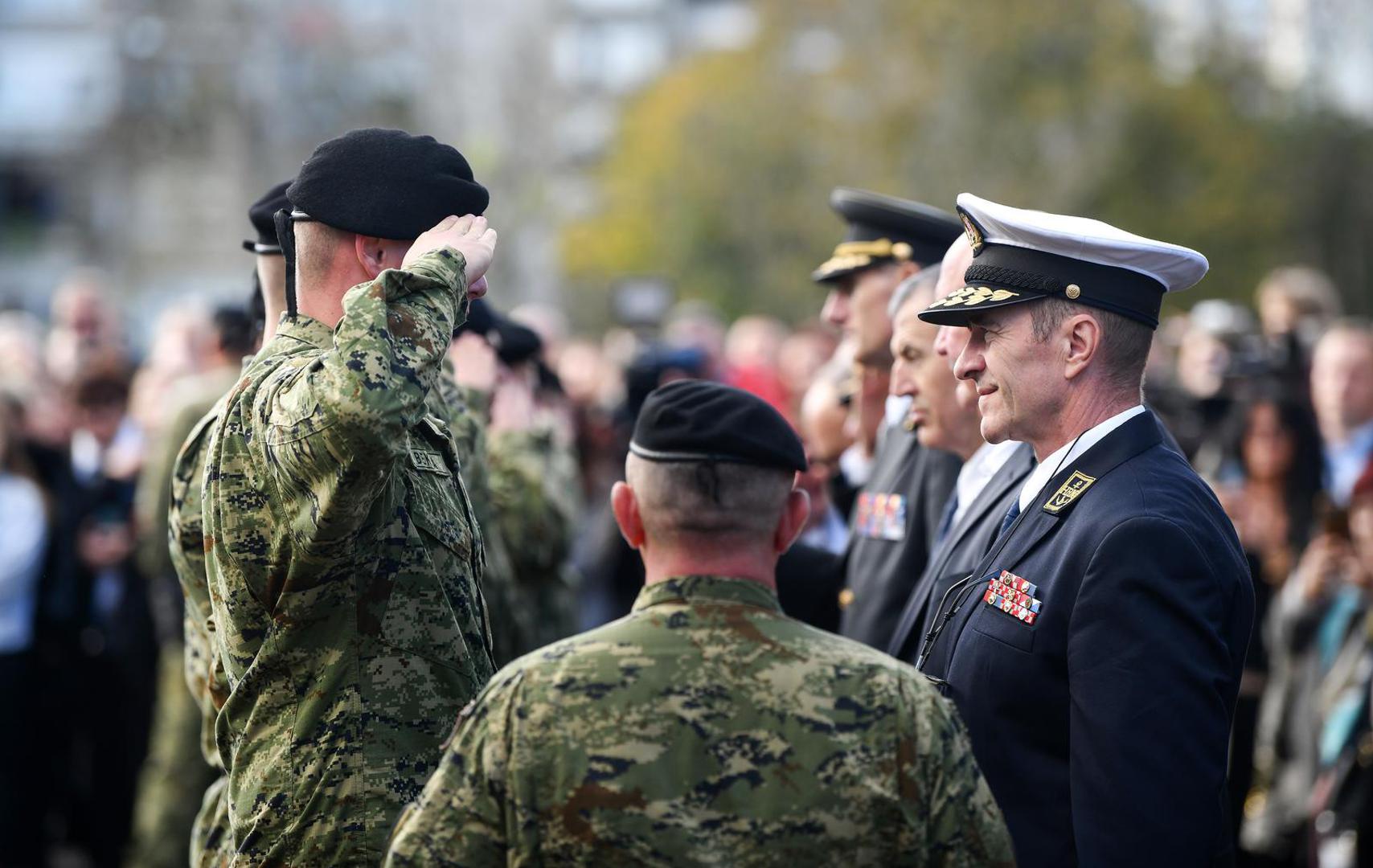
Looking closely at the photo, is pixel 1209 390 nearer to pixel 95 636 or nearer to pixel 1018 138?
pixel 95 636

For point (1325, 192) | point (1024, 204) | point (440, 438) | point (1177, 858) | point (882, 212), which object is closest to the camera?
point (1177, 858)

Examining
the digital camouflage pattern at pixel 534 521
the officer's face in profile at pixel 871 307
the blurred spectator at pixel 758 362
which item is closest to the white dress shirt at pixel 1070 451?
the officer's face in profile at pixel 871 307

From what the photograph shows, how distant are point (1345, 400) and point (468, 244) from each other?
6.18 metres

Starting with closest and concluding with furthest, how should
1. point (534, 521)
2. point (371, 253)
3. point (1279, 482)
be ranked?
point (371, 253), point (534, 521), point (1279, 482)

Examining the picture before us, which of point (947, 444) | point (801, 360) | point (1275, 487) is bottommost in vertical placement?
point (801, 360)

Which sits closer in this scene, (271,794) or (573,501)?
(271,794)

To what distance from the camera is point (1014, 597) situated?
3.34 metres

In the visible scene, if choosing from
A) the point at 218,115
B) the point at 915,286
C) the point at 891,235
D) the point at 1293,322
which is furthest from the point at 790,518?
the point at 218,115

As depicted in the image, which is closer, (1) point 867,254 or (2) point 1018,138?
(1) point 867,254

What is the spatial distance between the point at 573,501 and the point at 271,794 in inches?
139

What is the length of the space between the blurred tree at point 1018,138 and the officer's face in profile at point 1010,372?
28.6 metres

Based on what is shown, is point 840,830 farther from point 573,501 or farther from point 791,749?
point 573,501

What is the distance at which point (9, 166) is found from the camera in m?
52.3

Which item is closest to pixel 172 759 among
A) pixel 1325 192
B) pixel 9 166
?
pixel 1325 192
